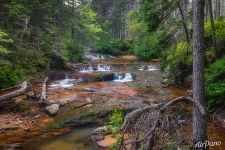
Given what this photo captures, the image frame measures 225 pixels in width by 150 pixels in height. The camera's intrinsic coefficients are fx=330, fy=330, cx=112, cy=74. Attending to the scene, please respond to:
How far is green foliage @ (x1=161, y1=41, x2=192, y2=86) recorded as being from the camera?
1557 cm

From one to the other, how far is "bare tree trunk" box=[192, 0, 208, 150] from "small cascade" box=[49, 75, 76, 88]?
41.6 ft

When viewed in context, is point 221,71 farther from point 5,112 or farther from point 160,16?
point 5,112

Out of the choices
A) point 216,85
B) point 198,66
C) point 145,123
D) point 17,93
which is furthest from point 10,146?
point 216,85

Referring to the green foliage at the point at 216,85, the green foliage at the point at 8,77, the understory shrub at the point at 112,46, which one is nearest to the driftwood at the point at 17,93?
the green foliage at the point at 8,77

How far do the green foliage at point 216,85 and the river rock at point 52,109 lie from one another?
5.87 meters

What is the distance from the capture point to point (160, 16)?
47.4ft

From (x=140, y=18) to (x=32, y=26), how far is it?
25.5 feet

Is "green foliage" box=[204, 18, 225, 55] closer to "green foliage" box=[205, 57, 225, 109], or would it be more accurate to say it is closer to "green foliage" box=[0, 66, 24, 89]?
"green foliage" box=[205, 57, 225, 109]

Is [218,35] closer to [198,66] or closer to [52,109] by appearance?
[52,109]

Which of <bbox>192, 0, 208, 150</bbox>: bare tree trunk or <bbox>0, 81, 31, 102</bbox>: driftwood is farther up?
<bbox>192, 0, 208, 150</bbox>: bare tree trunk

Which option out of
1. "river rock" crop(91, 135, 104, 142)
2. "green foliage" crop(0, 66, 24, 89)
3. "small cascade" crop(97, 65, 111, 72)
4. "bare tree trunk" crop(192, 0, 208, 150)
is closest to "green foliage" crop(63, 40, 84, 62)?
"small cascade" crop(97, 65, 111, 72)

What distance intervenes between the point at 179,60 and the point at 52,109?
6.77 metres

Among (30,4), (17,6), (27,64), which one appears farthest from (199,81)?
(30,4)

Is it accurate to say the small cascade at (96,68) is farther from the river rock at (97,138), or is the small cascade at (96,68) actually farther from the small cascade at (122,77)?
the river rock at (97,138)
